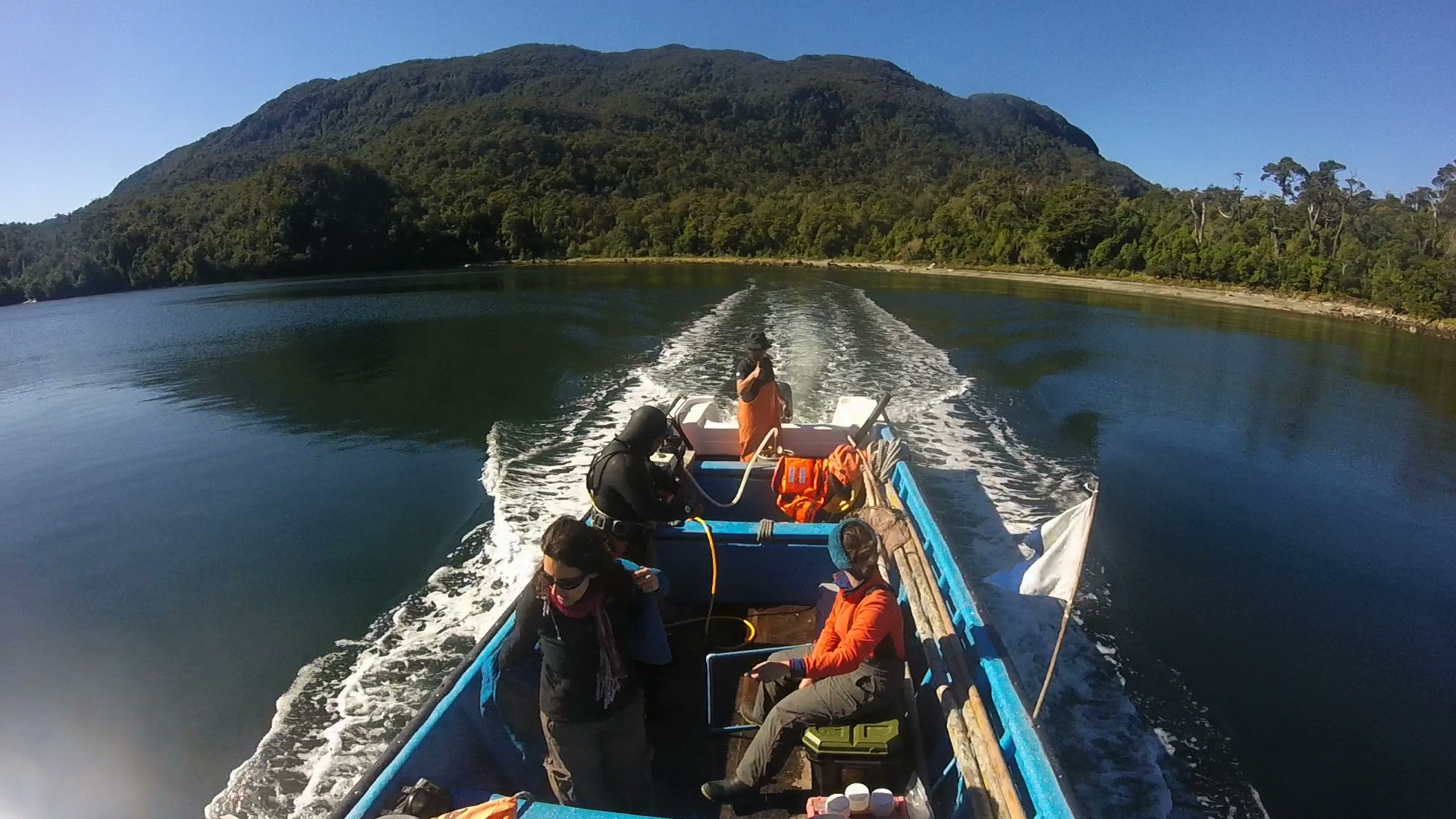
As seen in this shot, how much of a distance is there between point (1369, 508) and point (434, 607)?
41.5 ft

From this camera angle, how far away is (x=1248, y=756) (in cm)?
541

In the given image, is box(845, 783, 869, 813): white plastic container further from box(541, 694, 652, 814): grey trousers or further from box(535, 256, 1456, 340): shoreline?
box(535, 256, 1456, 340): shoreline

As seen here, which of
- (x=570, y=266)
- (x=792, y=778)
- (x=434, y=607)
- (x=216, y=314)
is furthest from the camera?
(x=570, y=266)

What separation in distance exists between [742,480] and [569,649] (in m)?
4.27

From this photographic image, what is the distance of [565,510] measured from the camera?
30.3 feet

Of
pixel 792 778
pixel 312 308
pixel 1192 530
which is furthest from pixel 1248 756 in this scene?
pixel 312 308

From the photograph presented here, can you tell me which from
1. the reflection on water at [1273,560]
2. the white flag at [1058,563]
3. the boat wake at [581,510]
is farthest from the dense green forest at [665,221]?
the white flag at [1058,563]

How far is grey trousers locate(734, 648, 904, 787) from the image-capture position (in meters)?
3.51

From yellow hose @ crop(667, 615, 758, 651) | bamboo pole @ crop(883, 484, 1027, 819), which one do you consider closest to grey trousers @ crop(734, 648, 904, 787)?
bamboo pole @ crop(883, 484, 1027, 819)

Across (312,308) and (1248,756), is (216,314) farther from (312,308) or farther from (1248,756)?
(1248,756)

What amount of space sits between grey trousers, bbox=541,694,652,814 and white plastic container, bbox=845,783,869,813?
0.96 m

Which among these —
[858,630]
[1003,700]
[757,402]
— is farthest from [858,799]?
[757,402]

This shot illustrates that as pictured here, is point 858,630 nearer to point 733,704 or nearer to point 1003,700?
point 1003,700

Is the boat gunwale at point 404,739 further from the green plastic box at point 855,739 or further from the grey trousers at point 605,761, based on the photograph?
the green plastic box at point 855,739
